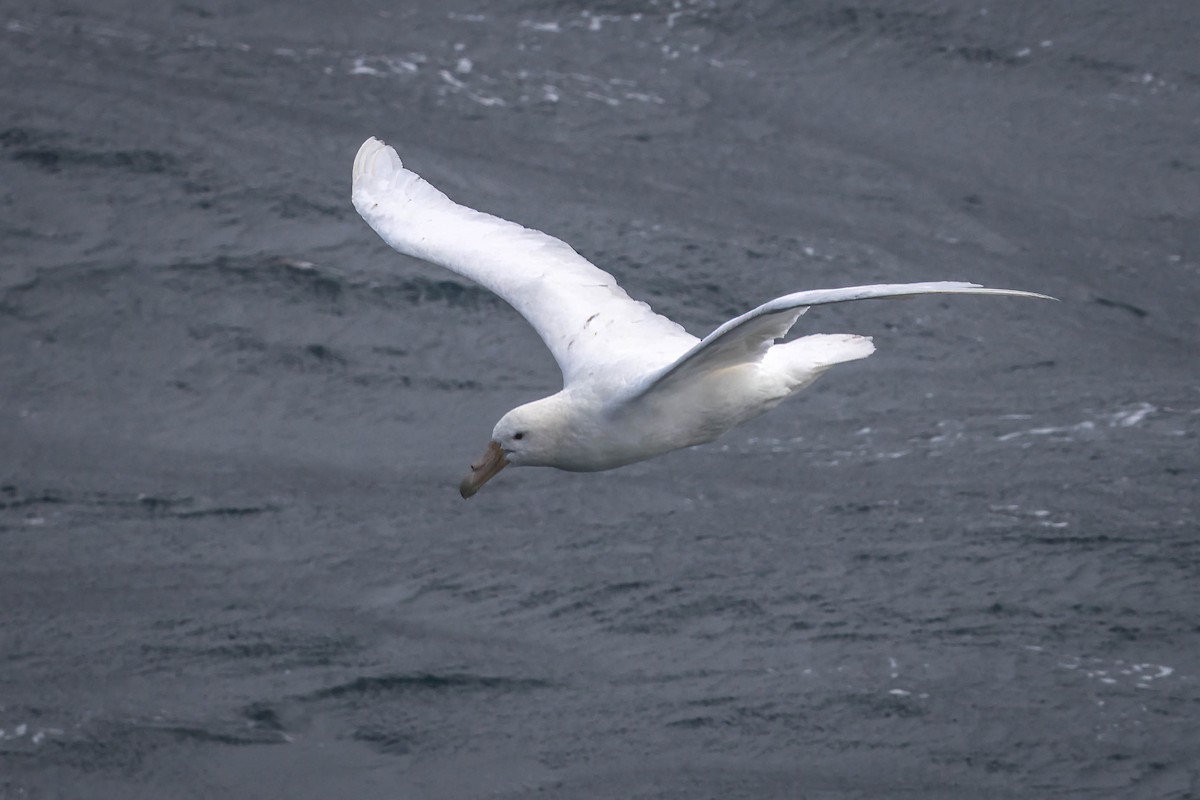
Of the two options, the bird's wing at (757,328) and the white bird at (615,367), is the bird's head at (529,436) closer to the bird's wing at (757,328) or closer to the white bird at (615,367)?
the white bird at (615,367)

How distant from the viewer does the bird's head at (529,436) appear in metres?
11.0

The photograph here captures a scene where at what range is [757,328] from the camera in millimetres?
10469

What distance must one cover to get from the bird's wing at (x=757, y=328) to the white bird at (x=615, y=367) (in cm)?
1

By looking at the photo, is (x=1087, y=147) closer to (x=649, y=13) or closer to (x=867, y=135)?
(x=867, y=135)

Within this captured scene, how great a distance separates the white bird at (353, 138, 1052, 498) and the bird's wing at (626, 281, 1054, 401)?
0.05 feet

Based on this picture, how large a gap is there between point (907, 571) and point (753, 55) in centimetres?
703

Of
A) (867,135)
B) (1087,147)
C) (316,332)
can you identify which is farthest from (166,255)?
(1087,147)

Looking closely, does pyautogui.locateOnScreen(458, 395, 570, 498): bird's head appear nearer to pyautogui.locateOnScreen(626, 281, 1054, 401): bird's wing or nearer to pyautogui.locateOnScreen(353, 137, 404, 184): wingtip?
pyautogui.locateOnScreen(626, 281, 1054, 401): bird's wing

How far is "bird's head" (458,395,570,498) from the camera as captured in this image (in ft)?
36.0

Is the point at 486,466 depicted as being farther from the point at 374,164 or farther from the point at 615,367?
the point at 374,164

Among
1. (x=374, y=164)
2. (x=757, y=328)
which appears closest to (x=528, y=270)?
(x=374, y=164)

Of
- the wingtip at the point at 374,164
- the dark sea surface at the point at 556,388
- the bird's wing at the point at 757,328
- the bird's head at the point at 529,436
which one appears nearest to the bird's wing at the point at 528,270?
the wingtip at the point at 374,164

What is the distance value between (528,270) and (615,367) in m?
1.40

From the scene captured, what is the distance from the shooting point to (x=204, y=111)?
20828mm
